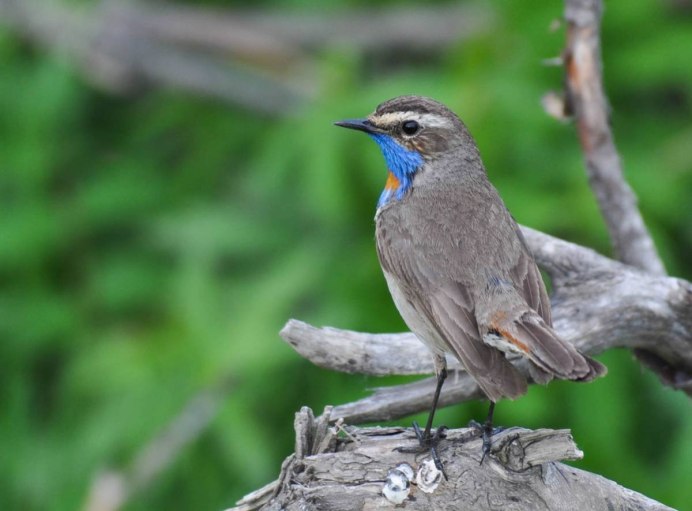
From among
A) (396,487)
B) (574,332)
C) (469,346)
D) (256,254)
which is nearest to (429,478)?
(396,487)

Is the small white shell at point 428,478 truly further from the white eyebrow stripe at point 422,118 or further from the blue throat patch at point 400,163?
the white eyebrow stripe at point 422,118

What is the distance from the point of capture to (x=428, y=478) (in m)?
4.79

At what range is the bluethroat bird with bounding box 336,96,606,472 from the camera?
16.1ft

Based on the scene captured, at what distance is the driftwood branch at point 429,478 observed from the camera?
472 cm

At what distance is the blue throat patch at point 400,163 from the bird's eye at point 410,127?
0.09m

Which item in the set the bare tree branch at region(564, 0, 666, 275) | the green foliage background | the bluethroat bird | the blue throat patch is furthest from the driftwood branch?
the green foliage background

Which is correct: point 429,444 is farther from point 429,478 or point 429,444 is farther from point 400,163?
point 400,163

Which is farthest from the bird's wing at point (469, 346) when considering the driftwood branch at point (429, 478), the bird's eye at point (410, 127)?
the bird's eye at point (410, 127)

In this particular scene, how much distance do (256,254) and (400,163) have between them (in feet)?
8.23

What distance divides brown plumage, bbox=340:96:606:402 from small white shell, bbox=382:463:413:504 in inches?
→ 18.7

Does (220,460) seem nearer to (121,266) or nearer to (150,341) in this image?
(150,341)

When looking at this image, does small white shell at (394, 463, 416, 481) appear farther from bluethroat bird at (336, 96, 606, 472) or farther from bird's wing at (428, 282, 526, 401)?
bird's wing at (428, 282, 526, 401)

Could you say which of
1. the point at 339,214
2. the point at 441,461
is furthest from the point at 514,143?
the point at 441,461

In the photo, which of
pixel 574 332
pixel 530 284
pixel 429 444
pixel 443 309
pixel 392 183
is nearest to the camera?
pixel 429 444
